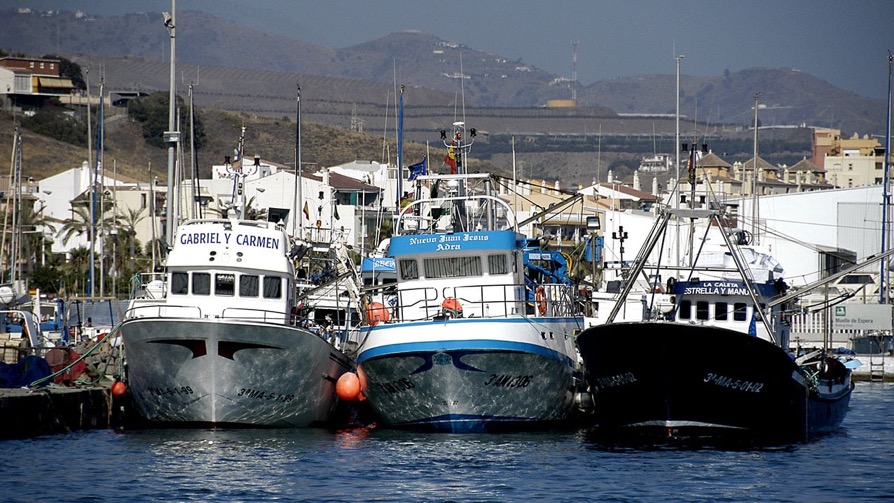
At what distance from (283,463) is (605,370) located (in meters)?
7.74

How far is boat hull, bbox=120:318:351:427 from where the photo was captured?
29938mm

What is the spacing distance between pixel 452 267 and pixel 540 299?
217 cm

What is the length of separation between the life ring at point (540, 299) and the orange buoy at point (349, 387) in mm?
4452

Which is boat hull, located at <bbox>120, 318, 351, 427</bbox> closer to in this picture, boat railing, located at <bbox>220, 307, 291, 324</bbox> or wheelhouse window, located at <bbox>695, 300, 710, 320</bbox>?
boat railing, located at <bbox>220, 307, 291, 324</bbox>

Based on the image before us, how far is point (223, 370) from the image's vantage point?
30.2 m

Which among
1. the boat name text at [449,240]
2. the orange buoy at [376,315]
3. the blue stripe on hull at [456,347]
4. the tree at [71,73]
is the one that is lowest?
the blue stripe on hull at [456,347]

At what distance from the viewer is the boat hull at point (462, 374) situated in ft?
96.1

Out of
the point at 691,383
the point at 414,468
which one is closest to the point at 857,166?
the point at 691,383

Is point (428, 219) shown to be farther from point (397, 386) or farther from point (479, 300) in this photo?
point (397, 386)

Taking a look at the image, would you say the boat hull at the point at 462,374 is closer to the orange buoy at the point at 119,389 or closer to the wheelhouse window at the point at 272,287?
the wheelhouse window at the point at 272,287

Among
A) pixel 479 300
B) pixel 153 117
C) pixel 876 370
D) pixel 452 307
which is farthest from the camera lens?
pixel 153 117

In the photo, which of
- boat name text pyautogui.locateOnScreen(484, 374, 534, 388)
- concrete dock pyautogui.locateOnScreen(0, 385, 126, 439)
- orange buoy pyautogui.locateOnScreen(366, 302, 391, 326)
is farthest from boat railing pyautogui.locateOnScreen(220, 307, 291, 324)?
boat name text pyautogui.locateOnScreen(484, 374, 534, 388)

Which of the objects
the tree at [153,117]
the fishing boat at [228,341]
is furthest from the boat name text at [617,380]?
the tree at [153,117]

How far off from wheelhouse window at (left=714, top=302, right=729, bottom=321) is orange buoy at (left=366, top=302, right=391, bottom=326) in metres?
7.85
